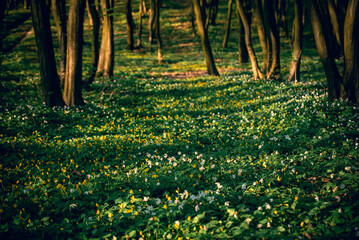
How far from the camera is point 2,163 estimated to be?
573 cm

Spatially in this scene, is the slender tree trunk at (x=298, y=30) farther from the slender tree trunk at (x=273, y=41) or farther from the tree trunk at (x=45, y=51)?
the tree trunk at (x=45, y=51)

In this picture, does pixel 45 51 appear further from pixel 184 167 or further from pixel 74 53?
pixel 184 167

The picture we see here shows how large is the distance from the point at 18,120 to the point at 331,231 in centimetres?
935

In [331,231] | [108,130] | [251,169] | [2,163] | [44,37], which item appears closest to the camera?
[331,231]

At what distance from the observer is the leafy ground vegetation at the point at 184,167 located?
341cm

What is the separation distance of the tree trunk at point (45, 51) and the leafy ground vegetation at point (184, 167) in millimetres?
630

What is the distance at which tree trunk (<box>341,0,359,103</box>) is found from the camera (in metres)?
7.18

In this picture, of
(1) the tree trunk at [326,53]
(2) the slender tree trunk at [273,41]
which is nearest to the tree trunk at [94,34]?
(2) the slender tree trunk at [273,41]

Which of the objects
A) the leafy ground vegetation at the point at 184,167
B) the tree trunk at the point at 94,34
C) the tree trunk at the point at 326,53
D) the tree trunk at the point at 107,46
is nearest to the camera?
the leafy ground vegetation at the point at 184,167

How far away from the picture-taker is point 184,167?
17.3 feet

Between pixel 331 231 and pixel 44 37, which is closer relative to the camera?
pixel 331 231

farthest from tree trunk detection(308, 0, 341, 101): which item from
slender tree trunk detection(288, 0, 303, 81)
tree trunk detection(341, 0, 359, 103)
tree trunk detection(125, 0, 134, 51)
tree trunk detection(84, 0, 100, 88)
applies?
tree trunk detection(125, 0, 134, 51)

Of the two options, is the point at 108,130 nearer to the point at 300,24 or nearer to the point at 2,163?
the point at 2,163

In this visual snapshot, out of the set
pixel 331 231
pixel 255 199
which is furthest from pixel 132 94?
pixel 331 231
